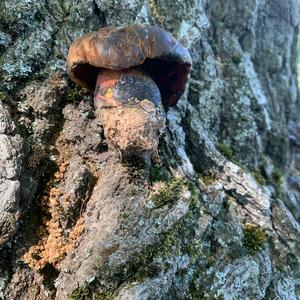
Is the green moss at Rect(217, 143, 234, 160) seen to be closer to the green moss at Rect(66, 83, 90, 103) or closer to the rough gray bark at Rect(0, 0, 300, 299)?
the rough gray bark at Rect(0, 0, 300, 299)

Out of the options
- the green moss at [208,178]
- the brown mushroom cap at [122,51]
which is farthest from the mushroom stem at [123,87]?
the green moss at [208,178]

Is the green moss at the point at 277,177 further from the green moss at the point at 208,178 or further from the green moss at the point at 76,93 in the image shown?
the green moss at the point at 76,93

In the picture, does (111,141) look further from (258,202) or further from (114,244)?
(258,202)

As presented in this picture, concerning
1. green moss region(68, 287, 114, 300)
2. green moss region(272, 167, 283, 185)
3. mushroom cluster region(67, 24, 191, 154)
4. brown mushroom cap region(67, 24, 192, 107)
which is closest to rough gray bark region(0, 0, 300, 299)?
green moss region(68, 287, 114, 300)

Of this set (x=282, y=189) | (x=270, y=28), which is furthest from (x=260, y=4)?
(x=282, y=189)

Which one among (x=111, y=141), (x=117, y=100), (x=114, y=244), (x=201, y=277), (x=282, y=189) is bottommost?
(x=282, y=189)

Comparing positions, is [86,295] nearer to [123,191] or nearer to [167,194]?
[123,191]

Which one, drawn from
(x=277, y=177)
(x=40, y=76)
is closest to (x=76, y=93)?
(x=40, y=76)
